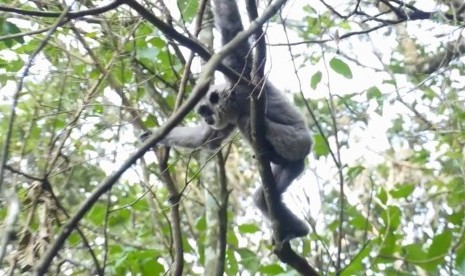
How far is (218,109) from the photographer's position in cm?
670

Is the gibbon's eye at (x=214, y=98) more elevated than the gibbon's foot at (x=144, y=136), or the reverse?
the gibbon's eye at (x=214, y=98)

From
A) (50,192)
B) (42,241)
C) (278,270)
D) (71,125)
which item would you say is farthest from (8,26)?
(278,270)

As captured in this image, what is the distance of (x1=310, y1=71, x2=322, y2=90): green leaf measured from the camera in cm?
629

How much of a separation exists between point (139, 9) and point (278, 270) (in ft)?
8.35

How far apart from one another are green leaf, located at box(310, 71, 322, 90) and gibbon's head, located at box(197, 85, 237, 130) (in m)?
0.77

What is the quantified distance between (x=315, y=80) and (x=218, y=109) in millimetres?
995

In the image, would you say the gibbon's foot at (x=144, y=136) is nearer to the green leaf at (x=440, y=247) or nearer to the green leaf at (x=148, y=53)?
the green leaf at (x=148, y=53)

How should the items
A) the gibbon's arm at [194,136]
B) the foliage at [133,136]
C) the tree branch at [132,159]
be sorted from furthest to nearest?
1. the gibbon's arm at [194,136]
2. the foliage at [133,136]
3. the tree branch at [132,159]

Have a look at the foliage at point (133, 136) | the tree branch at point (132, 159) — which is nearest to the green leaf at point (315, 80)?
the foliage at point (133, 136)

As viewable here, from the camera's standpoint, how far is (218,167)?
5.95 m

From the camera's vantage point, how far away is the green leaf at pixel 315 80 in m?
6.29

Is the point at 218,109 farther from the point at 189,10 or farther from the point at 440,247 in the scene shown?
the point at 440,247

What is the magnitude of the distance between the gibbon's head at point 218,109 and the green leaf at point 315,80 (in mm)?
768

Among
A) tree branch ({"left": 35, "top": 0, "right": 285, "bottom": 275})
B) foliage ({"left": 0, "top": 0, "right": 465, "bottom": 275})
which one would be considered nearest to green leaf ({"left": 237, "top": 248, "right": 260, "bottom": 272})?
foliage ({"left": 0, "top": 0, "right": 465, "bottom": 275})
